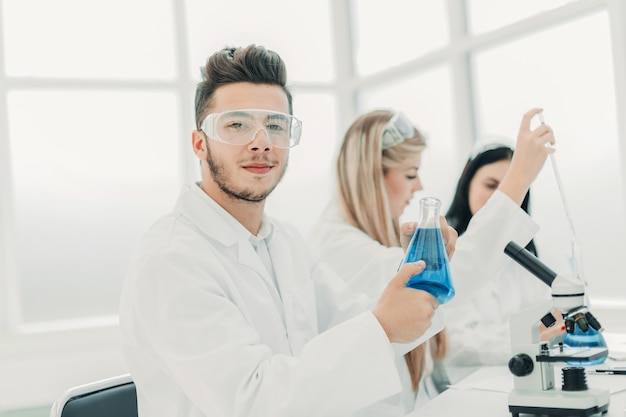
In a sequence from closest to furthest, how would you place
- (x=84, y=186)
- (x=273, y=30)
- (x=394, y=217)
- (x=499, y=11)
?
(x=394, y=217), (x=499, y=11), (x=84, y=186), (x=273, y=30)

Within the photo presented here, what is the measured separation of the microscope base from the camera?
1.21 m

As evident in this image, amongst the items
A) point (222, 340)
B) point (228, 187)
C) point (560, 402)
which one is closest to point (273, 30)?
point (228, 187)

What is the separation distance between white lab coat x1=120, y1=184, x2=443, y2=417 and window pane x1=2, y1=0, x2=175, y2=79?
6.67 feet

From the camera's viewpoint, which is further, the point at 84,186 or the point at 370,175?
the point at 84,186

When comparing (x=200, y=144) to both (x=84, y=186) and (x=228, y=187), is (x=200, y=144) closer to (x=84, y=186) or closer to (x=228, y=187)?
(x=228, y=187)

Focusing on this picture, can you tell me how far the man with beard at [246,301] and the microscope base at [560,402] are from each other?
0.23 m

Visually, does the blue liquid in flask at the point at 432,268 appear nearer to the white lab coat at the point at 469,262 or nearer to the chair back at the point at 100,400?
the white lab coat at the point at 469,262

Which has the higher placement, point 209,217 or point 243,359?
point 209,217

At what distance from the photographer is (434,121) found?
3537 mm

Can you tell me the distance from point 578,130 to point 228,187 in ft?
5.81

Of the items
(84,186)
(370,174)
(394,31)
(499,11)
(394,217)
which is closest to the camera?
(370,174)

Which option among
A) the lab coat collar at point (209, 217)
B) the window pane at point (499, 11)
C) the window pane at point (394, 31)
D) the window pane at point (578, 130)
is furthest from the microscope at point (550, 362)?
the window pane at point (394, 31)

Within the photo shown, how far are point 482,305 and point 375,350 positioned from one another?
4.46ft

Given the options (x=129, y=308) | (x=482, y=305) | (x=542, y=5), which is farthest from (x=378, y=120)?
(x=129, y=308)
